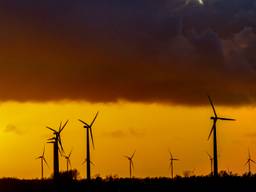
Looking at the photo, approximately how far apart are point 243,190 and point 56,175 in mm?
45475

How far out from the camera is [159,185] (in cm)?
17250

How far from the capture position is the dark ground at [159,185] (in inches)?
5999

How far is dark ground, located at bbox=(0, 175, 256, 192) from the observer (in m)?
152

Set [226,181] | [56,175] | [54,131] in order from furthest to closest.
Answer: [54,131], [56,175], [226,181]

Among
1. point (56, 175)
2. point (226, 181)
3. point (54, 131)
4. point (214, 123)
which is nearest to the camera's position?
point (226, 181)

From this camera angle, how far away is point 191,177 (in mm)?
178125

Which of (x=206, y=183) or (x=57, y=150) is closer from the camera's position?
(x=206, y=183)

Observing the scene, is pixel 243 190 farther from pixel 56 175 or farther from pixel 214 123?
pixel 56 175

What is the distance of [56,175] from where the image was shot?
180 meters

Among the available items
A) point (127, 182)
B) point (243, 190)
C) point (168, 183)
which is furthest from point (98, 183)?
point (243, 190)

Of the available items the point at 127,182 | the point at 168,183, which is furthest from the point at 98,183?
the point at 168,183

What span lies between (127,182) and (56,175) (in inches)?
533

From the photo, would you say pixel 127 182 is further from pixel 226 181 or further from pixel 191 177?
pixel 226 181

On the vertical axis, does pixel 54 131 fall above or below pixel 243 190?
above
